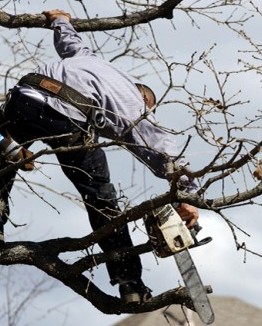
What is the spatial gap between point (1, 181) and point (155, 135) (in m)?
1.17

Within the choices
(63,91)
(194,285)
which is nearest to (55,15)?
(63,91)

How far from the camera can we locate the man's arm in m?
8.59

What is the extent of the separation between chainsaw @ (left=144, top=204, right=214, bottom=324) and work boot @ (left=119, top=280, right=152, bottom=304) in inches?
10.2

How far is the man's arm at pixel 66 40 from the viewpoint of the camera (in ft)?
28.2

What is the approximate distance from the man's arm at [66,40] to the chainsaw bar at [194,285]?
1481 millimetres

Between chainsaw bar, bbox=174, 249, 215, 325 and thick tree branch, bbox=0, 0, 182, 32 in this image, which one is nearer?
chainsaw bar, bbox=174, 249, 215, 325

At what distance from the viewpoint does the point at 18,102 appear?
7965 millimetres

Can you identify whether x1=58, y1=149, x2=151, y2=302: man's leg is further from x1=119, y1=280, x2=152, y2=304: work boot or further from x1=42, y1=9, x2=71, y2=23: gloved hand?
x1=42, y1=9, x2=71, y2=23: gloved hand

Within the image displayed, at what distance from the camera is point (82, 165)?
7961mm

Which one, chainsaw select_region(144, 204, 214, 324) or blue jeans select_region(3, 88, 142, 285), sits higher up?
blue jeans select_region(3, 88, 142, 285)

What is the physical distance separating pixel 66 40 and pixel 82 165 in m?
1.11

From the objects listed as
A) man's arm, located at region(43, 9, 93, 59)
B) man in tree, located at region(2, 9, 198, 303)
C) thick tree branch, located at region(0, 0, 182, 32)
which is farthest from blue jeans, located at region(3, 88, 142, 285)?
thick tree branch, located at region(0, 0, 182, 32)

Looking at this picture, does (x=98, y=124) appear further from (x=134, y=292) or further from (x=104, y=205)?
(x=134, y=292)

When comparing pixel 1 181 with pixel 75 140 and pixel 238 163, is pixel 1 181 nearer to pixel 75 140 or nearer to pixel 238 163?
pixel 75 140
